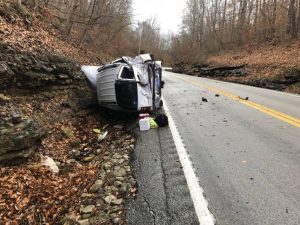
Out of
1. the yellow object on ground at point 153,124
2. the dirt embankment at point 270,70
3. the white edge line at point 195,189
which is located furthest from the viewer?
the dirt embankment at point 270,70

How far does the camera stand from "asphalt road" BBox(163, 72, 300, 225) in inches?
155

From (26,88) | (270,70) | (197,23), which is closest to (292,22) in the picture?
(270,70)

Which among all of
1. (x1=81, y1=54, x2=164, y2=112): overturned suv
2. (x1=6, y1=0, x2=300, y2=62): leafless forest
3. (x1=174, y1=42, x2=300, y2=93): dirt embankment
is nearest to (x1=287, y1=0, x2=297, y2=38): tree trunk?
(x1=6, y1=0, x2=300, y2=62): leafless forest

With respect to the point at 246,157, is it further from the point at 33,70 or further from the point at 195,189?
the point at 33,70

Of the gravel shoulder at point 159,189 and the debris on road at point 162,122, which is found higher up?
the debris on road at point 162,122

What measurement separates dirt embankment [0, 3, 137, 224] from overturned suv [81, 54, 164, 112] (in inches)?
26.2

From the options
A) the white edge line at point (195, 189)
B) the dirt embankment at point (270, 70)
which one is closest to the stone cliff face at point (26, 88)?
the white edge line at point (195, 189)

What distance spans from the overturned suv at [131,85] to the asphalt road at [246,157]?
1041 mm

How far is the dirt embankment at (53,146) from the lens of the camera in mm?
4453

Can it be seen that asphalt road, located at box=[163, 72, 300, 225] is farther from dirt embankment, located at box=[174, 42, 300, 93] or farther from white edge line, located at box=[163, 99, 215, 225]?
dirt embankment, located at box=[174, 42, 300, 93]

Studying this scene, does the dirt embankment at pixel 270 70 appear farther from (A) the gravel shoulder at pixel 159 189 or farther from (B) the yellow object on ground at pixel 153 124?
(A) the gravel shoulder at pixel 159 189

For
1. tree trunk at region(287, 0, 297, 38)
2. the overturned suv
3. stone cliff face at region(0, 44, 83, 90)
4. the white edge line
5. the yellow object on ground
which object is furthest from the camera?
tree trunk at region(287, 0, 297, 38)

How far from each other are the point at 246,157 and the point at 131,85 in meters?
3.98

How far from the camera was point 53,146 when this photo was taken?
6949 millimetres
